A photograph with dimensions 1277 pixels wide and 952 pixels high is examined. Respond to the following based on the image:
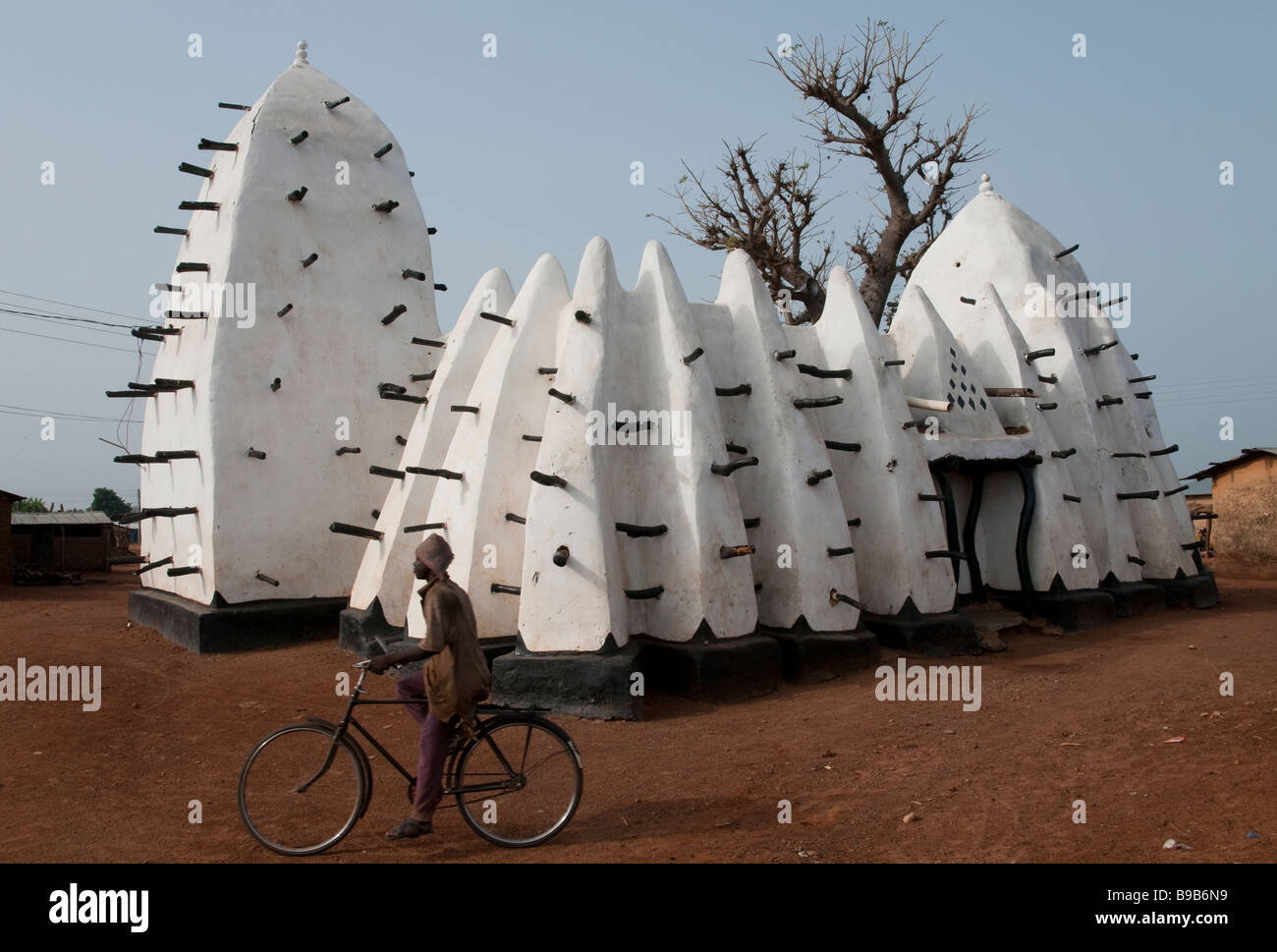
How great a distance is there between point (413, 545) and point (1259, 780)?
304 inches

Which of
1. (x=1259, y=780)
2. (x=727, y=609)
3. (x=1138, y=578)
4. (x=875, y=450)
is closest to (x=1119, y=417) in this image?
(x=1138, y=578)

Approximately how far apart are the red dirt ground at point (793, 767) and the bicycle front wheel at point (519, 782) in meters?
0.14

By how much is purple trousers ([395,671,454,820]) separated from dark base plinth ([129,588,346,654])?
21.4ft

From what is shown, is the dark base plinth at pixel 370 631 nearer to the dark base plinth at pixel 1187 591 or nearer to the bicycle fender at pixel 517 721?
the bicycle fender at pixel 517 721

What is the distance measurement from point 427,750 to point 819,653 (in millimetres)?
5012

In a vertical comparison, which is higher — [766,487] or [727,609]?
[766,487]

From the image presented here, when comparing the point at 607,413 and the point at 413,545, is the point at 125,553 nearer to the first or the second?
the point at 413,545

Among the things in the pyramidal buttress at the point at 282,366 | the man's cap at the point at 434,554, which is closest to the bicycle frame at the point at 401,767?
the man's cap at the point at 434,554

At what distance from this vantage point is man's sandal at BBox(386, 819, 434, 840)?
5.30 m

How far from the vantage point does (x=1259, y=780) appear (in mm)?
5742

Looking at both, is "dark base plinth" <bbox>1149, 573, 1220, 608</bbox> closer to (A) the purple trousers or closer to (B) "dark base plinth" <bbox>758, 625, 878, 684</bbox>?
(B) "dark base plinth" <bbox>758, 625, 878, 684</bbox>

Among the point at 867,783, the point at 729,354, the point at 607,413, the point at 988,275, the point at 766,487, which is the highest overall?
the point at 988,275

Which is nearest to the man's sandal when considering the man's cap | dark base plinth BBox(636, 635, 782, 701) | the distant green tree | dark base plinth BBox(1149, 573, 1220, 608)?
the man's cap

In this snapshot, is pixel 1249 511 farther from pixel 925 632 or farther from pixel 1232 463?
pixel 925 632
